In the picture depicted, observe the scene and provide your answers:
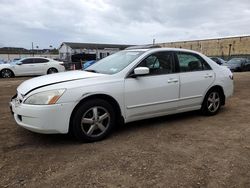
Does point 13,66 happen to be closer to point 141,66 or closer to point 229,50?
point 141,66

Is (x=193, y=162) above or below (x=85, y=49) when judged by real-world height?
below

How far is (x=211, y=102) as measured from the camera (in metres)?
6.12

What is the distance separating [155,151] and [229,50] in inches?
2440

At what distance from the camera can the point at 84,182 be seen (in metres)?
3.16

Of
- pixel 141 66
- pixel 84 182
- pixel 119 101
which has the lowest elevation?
pixel 84 182

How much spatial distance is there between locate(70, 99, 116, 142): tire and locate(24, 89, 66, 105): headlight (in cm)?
37

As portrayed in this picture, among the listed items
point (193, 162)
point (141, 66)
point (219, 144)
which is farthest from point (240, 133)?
point (141, 66)

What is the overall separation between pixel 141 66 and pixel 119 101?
2.66 ft

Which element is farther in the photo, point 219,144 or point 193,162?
point 219,144

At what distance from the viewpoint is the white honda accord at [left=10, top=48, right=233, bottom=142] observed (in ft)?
13.6

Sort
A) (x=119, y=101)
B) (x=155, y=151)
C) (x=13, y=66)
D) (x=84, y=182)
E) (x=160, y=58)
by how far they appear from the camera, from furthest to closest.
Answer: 1. (x=13, y=66)
2. (x=160, y=58)
3. (x=119, y=101)
4. (x=155, y=151)
5. (x=84, y=182)

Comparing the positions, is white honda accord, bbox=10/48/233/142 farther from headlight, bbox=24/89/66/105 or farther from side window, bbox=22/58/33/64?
side window, bbox=22/58/33/64

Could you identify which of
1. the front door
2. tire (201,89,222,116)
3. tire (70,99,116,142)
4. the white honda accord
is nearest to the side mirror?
the white honda accord

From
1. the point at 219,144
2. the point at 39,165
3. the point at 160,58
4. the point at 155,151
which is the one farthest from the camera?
the point at 160,58
